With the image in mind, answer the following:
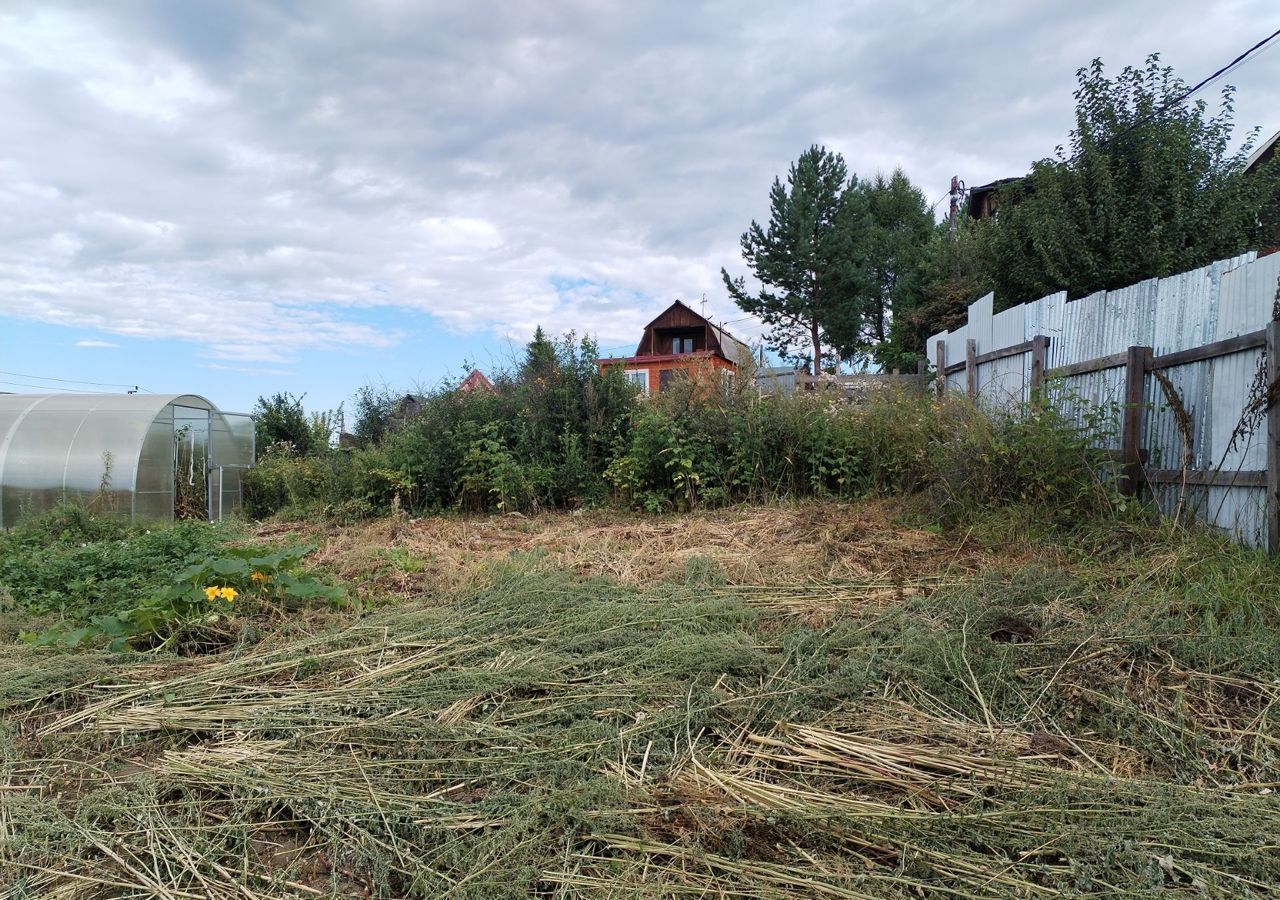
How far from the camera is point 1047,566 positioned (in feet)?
13.2

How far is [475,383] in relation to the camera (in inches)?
395

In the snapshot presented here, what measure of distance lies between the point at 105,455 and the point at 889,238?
25666 mm

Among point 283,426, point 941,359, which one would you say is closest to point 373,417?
point 283,426

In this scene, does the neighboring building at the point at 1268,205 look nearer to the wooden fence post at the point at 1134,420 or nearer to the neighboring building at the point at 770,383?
the neighboring building at the point at 770,383

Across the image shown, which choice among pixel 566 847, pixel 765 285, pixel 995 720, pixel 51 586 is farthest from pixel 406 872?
pixel 765 285

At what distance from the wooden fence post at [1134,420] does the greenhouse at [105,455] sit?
1061 cm

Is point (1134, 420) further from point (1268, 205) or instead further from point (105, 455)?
point (105, 455)

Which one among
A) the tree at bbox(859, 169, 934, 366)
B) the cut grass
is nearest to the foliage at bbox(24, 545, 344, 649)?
the cut grass

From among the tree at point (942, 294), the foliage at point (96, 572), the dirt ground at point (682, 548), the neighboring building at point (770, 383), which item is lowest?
the foliage at point (96, 572)

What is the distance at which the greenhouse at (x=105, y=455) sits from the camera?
9.40m

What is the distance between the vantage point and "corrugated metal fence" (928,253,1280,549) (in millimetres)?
3889

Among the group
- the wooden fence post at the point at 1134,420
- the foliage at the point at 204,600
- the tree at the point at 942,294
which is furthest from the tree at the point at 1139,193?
the foliage at the point at 204,600

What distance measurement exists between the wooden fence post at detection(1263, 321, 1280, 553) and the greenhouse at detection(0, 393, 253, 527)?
11114mm

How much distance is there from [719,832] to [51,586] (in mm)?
5004
